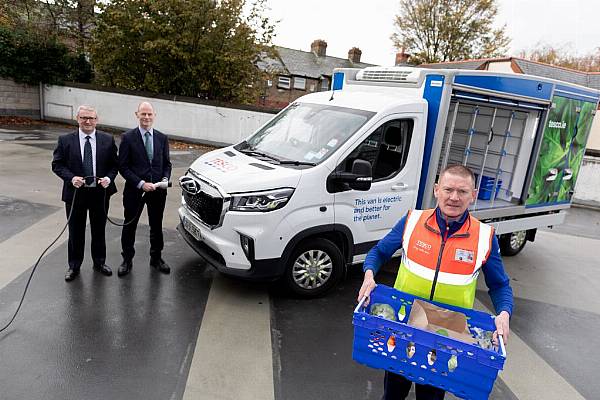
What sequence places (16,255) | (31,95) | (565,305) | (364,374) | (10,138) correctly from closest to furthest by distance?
(364,374) → (16,255) → (565,305) → (10,138) → (31,95)

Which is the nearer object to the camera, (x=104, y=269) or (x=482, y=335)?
(x=482, y=335)

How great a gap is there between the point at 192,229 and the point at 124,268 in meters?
0.95

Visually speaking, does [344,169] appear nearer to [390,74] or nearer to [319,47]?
[390,74]

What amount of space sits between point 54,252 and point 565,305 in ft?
21.8

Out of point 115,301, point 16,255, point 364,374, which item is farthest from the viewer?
point 16,255

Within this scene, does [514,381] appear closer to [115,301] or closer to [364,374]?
[364,374]

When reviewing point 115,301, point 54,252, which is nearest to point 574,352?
point 115,301

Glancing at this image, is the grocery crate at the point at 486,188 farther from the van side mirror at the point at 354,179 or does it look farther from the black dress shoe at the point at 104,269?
the black dress shoe at the point at 104,269

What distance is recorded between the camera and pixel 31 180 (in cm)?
862

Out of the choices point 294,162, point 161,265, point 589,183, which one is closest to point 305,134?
point 294,162

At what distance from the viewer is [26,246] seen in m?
5.46

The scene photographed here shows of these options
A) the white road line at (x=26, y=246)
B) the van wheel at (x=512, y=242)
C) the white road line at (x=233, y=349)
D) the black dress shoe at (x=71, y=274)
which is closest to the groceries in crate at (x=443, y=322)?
the white road line at (x=233, y=349)

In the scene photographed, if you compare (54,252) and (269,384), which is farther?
(54,252)

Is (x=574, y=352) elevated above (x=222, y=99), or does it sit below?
below
